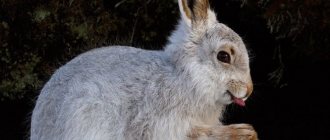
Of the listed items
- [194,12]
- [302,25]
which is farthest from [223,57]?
[302,25]

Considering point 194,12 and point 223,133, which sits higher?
point 194,12

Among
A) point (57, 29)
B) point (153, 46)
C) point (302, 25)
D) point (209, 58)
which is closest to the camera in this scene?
point (209, 58)

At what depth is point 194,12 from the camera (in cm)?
271

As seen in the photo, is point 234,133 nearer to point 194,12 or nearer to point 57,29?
point 194,12

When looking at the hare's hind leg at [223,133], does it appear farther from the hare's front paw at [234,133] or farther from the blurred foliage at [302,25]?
the blurred foliage at [302,25]

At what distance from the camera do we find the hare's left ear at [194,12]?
2688 mm

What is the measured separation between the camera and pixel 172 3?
3607 mm

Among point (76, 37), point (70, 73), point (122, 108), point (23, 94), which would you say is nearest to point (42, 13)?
point (76, 37)

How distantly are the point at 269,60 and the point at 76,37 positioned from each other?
0.93 m

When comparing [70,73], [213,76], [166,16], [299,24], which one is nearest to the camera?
[213,76]

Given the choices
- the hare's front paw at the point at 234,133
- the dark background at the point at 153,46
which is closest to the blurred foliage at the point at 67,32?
the dark background at the point at 153,46

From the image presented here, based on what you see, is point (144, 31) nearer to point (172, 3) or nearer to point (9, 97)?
point (172, 3)

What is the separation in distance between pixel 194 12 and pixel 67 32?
107cm

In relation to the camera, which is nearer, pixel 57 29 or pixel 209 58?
pixel 209 58
